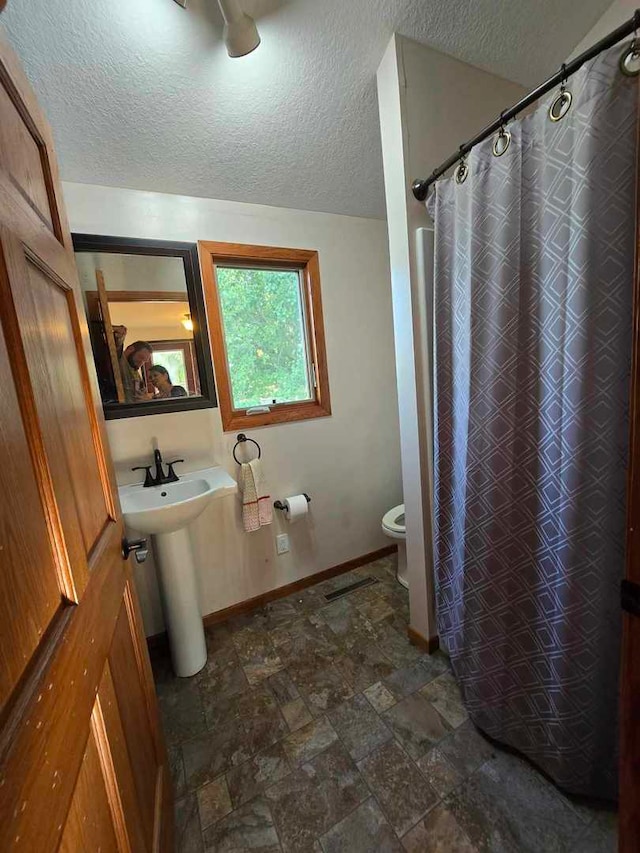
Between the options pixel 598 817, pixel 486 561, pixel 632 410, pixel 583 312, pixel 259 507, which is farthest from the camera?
pixel 259 507

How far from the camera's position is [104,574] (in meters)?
0.71

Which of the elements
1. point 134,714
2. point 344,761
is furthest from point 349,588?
point 134,714

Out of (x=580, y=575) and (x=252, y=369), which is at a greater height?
(x=252, y=369)

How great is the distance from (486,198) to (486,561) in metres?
1.16

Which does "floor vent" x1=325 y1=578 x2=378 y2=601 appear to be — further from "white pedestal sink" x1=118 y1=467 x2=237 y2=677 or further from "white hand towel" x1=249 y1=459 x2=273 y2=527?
"white pedestal sink" x1=118 y1=467 x2=237 y2=677

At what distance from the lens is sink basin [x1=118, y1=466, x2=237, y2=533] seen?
52.9 inches

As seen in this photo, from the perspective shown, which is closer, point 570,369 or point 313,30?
point 570,369

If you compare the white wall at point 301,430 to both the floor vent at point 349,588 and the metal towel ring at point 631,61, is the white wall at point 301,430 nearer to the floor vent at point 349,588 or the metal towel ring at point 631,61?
the floor vent at point 349,588

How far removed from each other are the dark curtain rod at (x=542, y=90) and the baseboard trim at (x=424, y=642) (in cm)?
187

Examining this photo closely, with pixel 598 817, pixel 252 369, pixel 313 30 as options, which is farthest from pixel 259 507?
pixel 313 30

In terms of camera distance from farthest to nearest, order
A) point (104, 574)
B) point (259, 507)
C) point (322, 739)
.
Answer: point (259, 507) → point (322, 739) → point (104, 574)

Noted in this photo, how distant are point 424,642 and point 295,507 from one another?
923mm

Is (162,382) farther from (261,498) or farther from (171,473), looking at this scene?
(261,498)

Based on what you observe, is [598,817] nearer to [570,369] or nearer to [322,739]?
[322,739]
